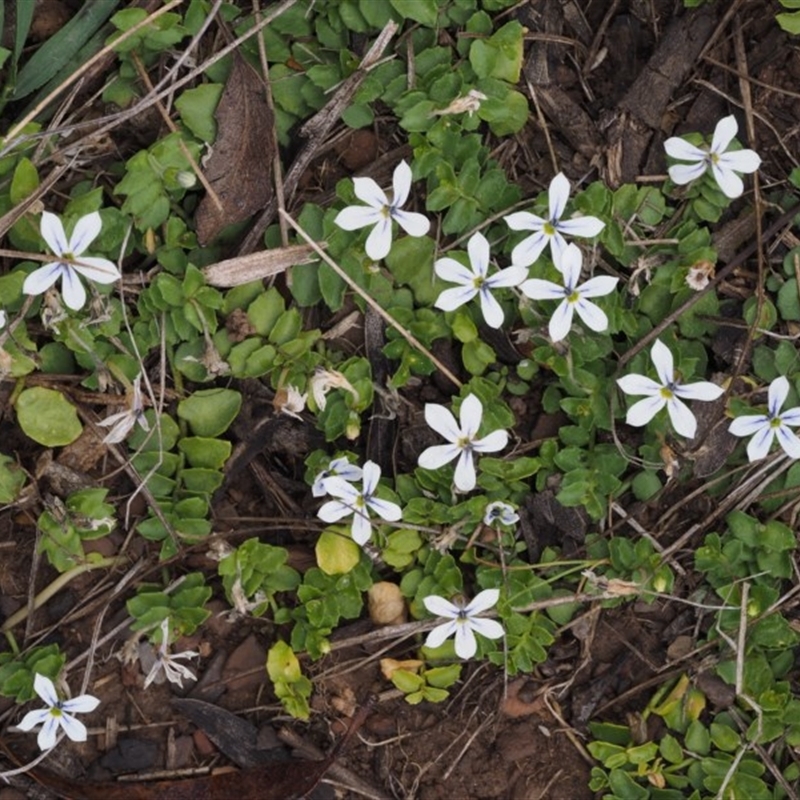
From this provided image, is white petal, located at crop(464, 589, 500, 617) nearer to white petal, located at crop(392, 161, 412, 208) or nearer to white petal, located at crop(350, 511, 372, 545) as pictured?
white petal, located at crop(350, 511, 372, 545)

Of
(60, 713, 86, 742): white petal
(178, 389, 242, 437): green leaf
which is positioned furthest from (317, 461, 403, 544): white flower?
(60, 713, 86, 742): white petal

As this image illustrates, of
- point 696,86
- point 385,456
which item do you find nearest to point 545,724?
point 385,456

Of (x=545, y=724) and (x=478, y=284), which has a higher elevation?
(x=478, y=284)

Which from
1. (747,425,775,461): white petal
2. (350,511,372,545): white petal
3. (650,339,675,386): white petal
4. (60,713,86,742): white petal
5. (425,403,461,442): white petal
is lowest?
(60,713,86,742): white petal

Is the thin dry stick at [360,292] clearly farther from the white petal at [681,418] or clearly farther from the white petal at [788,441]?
the white petal at [788,441]

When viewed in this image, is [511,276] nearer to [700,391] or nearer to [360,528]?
[700,391]

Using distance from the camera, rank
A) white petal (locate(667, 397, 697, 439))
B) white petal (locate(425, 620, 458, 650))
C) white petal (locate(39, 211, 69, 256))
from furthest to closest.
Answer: white petal (locate(425, 620, 458, 650))
white petal (locate(667, 397, 697, 439))
white petal (locate(39, 211, 69, 256))

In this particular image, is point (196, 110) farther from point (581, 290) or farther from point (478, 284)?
point (581, 290)

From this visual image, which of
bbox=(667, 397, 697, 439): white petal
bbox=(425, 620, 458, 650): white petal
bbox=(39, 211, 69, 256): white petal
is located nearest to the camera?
bbox=(39, 211, 69, 256): white petal
